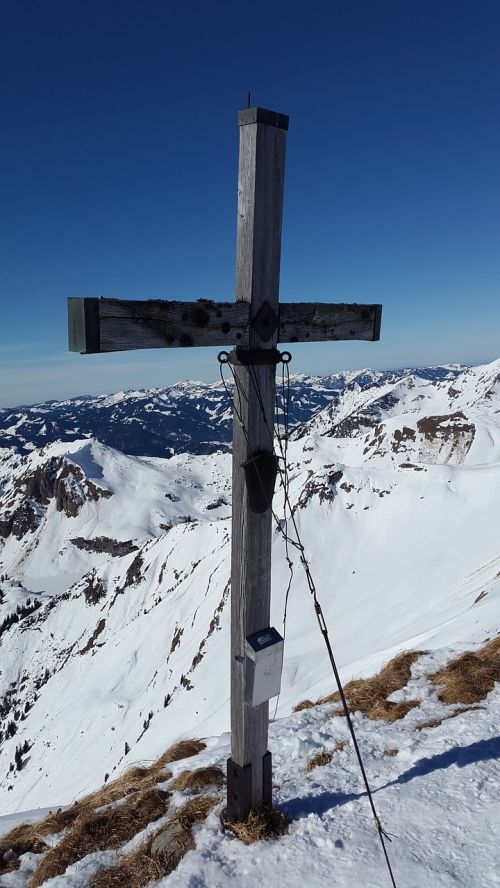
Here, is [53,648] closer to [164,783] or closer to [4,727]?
[4,727]

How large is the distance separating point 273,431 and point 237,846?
4060 millimetres

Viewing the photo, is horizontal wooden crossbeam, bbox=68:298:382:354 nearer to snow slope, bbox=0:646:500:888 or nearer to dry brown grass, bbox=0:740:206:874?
snow slope, bbox=0:646:500:888

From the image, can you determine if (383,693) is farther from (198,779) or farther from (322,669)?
(322,669)

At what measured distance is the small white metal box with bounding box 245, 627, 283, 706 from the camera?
Answer: 5.08 metres

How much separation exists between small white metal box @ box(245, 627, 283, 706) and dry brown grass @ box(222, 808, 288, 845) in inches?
45.8

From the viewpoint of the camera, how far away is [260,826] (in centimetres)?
509

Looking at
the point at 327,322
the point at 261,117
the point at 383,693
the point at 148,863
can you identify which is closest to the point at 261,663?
the point at 148,863

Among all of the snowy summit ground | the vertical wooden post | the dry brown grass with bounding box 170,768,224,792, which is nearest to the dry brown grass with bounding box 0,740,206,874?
the snowy summit ground

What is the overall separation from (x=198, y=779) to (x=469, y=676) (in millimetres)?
4840

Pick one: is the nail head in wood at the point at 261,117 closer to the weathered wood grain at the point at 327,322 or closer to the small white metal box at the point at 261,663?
the weathered wood grain at the point at 327,322

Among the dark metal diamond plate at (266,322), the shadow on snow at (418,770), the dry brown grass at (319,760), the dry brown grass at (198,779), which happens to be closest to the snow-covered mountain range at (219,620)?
the shadow on snow at (418,770)

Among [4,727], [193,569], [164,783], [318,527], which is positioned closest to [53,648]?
[4,727]

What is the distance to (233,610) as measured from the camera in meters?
5.33

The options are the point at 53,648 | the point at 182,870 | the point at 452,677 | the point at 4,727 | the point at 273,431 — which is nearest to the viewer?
the point at 182,870
